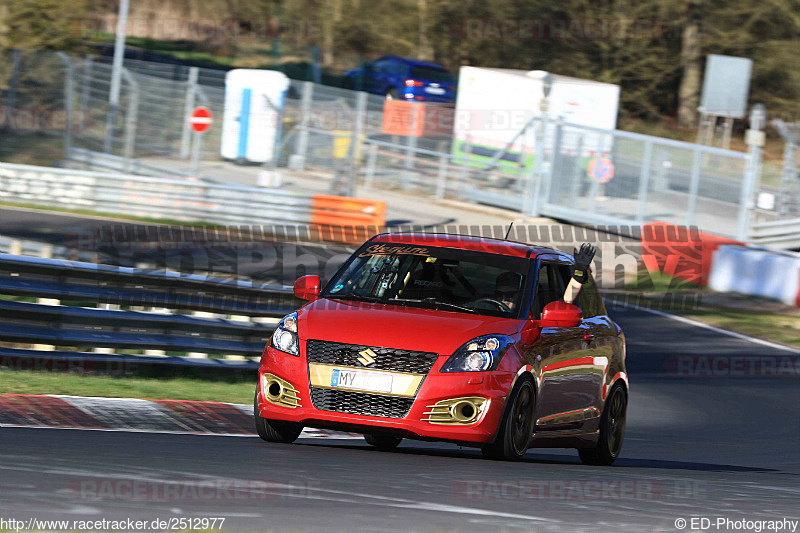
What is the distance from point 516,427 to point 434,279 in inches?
49.2

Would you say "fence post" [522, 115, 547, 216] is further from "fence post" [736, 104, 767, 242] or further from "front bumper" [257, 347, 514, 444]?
"front bumper" [257, 347, 514, 444]

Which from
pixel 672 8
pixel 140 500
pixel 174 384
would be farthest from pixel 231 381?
pixel 672 8

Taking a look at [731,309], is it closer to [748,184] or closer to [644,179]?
[748,184]

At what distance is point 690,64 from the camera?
45531mm

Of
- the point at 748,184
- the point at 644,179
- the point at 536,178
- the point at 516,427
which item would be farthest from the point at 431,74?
the point at 516,427

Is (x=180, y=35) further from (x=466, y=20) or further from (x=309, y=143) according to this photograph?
(x=309, y=143)

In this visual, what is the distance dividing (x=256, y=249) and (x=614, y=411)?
13.4 meters

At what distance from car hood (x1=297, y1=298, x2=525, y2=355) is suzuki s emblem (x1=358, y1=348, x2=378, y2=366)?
0.05 m

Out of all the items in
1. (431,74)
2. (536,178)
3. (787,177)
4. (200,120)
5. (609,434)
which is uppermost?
(431,74)

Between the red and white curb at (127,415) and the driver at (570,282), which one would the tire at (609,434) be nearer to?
the driver at (570,282)

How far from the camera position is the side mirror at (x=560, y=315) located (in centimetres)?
805

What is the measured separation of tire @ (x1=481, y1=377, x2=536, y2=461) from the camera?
7.57m

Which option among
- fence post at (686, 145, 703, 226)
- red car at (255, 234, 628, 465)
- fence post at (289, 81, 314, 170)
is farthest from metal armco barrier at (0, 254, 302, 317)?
fence post at (289, 81, 314, 170)

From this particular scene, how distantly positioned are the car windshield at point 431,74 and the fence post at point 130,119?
13.4 metres
